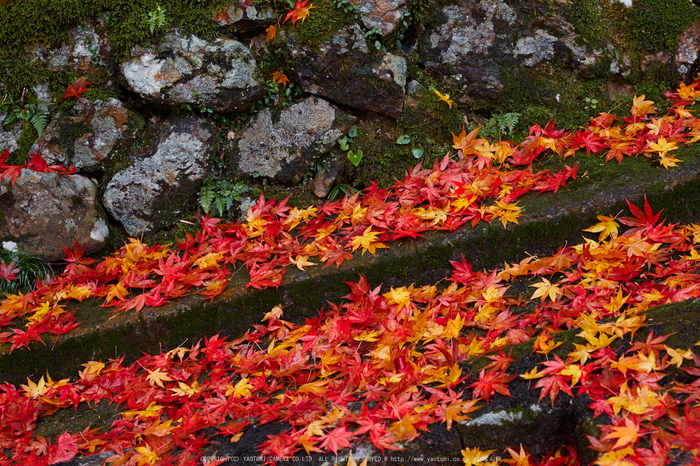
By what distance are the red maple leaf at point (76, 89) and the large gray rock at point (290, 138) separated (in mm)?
1180

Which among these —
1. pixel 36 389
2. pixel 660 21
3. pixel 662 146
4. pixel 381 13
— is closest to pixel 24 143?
pixel 36 389

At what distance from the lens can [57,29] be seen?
381cm

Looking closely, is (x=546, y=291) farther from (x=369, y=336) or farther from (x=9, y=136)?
(x=9, y=136)

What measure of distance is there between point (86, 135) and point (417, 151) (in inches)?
95.9

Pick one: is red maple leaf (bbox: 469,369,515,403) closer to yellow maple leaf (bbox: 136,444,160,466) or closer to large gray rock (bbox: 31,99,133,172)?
yellow maple leaf (bbox: 136,444,160,466)

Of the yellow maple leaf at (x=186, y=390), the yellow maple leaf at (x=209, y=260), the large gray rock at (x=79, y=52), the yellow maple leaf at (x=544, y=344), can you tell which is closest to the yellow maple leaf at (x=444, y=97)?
the yellow maple leaf at (x=209, y=260)

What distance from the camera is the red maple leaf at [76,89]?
383 cm

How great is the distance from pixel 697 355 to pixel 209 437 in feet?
6.42

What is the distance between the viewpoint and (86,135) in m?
3.88

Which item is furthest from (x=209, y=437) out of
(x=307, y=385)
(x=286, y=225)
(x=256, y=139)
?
(x=256, y=139)

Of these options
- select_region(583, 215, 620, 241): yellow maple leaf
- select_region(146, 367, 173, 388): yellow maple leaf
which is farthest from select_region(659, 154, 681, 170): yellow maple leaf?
select_region(146, 367, 173, 388): yellow maple leaf

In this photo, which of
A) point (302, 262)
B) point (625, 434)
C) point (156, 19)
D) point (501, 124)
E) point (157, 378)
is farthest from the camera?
point (501, 124)

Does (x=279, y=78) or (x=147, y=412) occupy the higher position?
(x=279, y=78)

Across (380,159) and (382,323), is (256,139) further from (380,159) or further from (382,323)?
(382,323)
